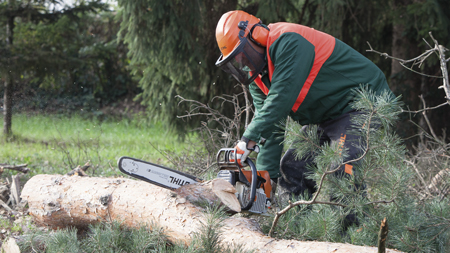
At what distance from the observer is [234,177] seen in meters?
2.42

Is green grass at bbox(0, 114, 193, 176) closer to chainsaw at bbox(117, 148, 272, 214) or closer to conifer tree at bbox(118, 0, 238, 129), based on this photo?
conifer tree at bbox(118, 0, 238, 129)

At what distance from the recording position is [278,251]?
2012 mm

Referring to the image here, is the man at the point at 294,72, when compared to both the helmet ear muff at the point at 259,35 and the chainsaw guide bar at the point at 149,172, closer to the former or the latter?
the helmet ear muff at the point at 259,35

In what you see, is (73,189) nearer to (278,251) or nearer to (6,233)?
(6,233)

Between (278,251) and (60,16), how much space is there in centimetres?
882

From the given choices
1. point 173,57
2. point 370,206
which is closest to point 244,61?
point 370,206

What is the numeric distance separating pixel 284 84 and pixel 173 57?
3.65m

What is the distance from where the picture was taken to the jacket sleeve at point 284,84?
8.20 ft

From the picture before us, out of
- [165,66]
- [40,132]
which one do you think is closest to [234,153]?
[165,66]

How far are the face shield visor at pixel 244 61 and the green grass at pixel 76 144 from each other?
231cm

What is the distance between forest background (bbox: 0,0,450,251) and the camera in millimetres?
5512

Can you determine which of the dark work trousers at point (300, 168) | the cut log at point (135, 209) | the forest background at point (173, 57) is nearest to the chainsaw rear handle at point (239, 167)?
the cut log at point (135, 209)

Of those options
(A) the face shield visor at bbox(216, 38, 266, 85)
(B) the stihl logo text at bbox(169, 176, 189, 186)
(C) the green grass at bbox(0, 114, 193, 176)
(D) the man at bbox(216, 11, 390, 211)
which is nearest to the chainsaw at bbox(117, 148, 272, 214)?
(B) the stihl logo text at bbox(169, 176, 189, 186)

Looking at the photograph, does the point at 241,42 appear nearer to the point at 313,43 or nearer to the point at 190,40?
the point at 313,43
